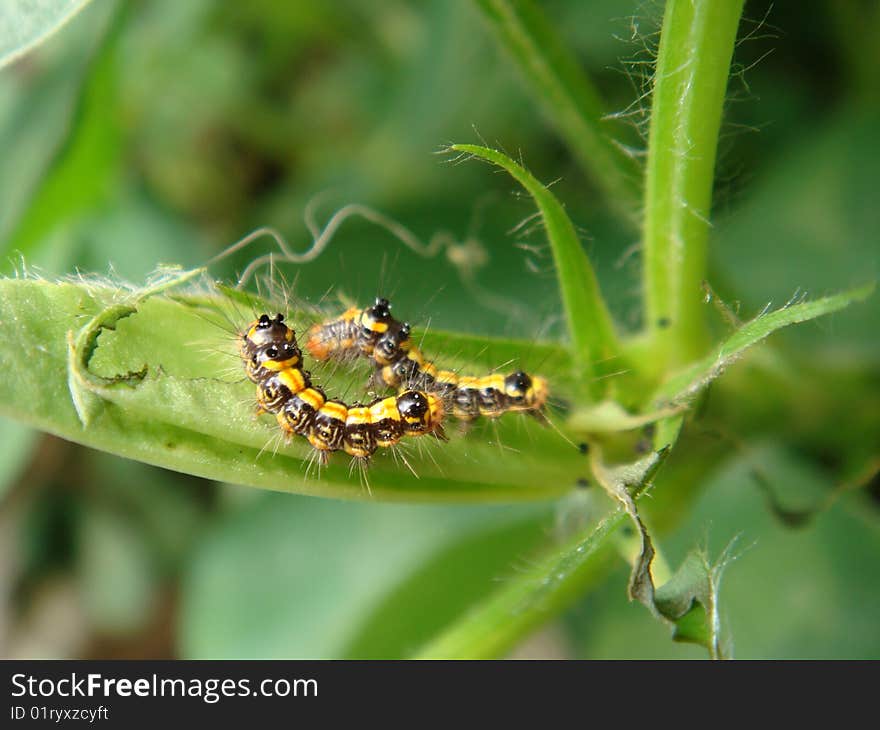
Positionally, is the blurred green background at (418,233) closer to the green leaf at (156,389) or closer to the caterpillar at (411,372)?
the green leaf at (156,389)

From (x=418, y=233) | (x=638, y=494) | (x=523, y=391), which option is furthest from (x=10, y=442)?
(x=638, y=494)

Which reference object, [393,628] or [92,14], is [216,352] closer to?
[393,628]

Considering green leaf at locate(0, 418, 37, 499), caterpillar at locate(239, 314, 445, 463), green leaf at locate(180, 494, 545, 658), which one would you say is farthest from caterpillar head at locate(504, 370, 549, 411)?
green leaf at locate(0, 418, 37, 499)

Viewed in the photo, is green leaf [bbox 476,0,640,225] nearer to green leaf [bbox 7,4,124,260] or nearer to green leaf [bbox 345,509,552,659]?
green leaf [bbox 345,509,552,659]

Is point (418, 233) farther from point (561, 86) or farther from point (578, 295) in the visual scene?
point (578, 295)

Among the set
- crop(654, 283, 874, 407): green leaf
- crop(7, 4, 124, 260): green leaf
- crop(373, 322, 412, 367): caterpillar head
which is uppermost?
crop(7, 4, 124, 260): green leaf
